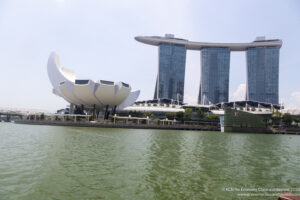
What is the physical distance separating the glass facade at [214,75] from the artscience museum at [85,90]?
67.9 meters

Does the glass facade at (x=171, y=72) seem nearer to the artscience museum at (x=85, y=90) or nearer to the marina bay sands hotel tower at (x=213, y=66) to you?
the marina bay sands hotel tower at (x=213, y=66)

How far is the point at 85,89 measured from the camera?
2736 inches

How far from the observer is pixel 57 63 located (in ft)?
269

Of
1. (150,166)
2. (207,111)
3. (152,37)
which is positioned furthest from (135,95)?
(150,166)

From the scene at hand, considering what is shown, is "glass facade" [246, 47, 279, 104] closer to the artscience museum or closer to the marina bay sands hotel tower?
the marina bay sands hotel tower

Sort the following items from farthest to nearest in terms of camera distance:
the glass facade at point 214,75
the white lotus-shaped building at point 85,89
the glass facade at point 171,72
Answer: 1. the glass facade at point 171,72
2. the glass facade at point 214,75
3. the white lotus-shaped building at point 85,89

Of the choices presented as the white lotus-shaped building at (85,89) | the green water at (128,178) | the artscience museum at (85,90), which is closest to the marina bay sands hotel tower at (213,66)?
the artscience museum at (85,90)

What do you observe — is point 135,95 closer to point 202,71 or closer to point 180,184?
point 202,71

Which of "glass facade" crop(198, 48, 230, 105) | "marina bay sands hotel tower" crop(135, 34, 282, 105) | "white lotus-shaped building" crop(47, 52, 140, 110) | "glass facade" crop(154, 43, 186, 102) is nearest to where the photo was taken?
"white lotus-shaped building" crop(47, 52, 140, 110)

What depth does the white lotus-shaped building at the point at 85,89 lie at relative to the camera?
69562mm

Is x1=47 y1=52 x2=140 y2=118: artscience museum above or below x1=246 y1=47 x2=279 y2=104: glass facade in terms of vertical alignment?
below

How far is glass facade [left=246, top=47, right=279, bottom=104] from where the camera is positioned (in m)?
122

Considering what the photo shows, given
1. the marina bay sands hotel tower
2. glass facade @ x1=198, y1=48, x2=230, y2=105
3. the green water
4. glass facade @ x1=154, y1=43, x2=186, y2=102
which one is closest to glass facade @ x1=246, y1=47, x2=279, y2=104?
the marina bay sands hotel tower

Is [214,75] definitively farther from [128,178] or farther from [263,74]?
[128,178]
